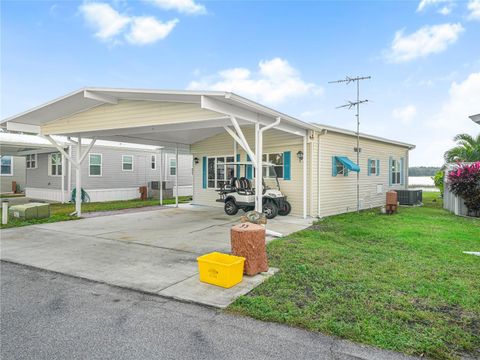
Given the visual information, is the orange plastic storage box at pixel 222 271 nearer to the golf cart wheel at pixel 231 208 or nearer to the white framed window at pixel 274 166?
the golf cart wheel at pixel 231 208

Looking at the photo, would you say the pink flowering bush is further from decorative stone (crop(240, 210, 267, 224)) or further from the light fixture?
decorative stone (crop(240, 210, 267, 224))

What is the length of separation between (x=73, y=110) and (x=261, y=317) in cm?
836

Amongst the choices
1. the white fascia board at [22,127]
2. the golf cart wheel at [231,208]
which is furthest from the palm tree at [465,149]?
the white fascia board at [22,127]

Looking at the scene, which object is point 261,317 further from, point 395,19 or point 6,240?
point 395,19

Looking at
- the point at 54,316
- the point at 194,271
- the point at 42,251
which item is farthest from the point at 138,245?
the point at 54,316

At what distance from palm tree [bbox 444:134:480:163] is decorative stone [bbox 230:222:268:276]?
53.9ft

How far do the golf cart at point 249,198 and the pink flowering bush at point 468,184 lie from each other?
5662 mm

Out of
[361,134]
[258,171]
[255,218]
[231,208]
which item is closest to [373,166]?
[361,134]

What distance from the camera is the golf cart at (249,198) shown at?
9.45 m

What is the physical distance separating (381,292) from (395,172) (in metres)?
13.0

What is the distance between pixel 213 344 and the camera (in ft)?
8.46

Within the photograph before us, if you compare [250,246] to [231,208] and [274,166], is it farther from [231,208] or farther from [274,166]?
[274,166]

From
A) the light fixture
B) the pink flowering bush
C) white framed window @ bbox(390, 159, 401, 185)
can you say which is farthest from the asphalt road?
white framed window @ bbox(390, 159, 401, 185)

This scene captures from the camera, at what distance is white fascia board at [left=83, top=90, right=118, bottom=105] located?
736cm
